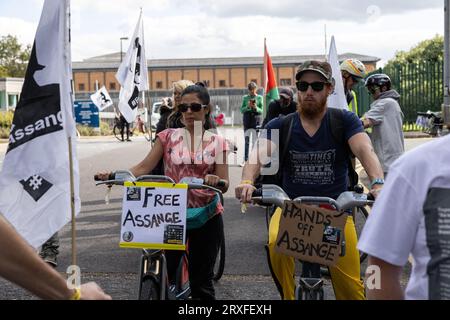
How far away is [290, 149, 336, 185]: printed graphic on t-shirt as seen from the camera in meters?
4.45

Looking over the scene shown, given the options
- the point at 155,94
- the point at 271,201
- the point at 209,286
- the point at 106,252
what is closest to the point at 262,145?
the point at 271,201

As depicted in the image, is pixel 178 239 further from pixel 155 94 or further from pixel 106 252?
pixel 155 94

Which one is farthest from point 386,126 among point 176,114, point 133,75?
point 133,75

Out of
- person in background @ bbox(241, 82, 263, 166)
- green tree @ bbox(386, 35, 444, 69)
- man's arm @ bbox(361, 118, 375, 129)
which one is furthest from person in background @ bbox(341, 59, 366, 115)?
green tree @ bbox(386, 35, 444, 69)

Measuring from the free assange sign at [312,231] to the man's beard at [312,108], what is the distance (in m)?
0.89

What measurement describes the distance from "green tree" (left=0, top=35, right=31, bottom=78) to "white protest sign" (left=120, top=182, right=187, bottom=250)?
90669mm

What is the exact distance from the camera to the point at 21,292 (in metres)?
6.23

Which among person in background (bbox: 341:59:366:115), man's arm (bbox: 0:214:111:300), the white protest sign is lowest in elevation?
the white protest sign

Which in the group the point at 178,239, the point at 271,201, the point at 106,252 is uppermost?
the point at 271,201

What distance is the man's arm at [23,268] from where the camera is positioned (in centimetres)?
215

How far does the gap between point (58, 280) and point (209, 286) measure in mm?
2846

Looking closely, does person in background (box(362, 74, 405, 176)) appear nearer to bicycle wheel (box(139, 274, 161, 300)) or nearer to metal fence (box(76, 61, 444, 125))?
bicycle wheel (box(139, 274, 161, 300))

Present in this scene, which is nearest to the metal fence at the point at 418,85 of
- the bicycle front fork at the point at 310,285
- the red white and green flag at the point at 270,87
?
the red white and green flag at the point at 270,87

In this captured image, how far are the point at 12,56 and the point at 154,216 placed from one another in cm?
9434
